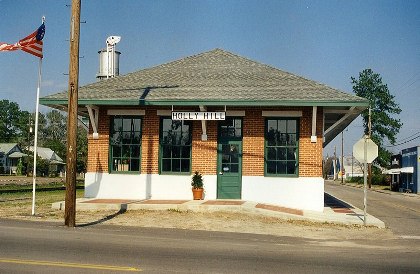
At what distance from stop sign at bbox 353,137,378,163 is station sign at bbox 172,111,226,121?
4.74 meters

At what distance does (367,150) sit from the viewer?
15.6 meters

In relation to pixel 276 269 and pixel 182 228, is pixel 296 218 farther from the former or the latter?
pixel 276 269

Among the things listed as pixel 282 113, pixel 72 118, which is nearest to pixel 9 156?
pixel 282 113

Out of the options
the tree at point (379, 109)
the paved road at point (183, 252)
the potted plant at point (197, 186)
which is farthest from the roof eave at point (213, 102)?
the tree at point (379, 109)

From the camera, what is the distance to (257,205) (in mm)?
16734

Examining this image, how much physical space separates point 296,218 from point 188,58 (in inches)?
425

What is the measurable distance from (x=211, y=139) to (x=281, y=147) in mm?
2680

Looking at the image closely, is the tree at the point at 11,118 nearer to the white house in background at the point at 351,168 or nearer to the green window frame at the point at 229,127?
the white house in background at the point at 351,168

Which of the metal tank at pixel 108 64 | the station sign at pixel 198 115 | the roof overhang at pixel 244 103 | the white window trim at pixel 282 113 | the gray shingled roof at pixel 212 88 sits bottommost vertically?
the station sign at pixel 198 115

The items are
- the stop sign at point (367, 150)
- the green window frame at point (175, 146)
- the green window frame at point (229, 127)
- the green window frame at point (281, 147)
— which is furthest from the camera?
the green window frame at point (175, 146)

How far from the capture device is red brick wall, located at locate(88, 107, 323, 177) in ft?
58.5

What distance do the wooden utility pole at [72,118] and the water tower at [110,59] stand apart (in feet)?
39.8

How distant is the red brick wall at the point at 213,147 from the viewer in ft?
58.5

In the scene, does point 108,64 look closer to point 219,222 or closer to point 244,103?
point 244,103
